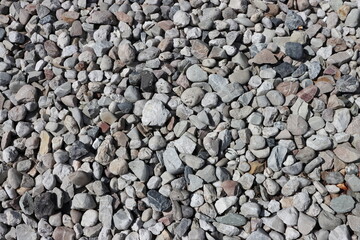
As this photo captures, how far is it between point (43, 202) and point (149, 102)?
59cm

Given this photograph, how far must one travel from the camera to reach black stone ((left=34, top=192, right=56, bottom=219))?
69.1 inches

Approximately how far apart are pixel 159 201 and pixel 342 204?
0.70 meters

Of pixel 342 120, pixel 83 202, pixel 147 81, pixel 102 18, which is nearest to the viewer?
pixel 83 202

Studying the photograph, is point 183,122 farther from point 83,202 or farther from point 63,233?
point 63,233

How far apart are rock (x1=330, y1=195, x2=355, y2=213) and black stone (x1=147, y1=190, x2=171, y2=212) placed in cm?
64

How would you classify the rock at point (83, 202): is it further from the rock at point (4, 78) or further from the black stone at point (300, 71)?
the black stone at point (300, 71)

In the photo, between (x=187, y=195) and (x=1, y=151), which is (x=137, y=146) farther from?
(x=1, y=151)

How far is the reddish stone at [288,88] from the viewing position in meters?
1.95

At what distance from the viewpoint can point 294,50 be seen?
2.06m

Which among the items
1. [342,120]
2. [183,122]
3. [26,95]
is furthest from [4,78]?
[342,120]

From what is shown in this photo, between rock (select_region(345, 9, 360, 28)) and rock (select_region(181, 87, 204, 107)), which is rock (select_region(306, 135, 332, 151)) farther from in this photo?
rock (select_region(345, 9, 360, 28))

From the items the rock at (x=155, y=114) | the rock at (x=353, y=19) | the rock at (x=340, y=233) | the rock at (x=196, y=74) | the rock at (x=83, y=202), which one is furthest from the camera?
the rock at (x=353, y=19)

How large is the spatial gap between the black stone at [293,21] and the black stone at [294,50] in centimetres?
14

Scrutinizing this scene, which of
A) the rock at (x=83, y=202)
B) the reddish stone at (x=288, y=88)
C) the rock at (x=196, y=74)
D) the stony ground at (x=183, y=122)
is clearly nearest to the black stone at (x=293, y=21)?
the stony ground at (x=183, y=122)
